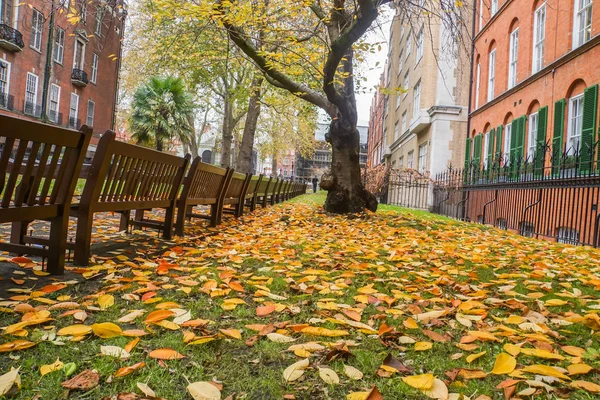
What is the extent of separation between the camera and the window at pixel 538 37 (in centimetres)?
1394

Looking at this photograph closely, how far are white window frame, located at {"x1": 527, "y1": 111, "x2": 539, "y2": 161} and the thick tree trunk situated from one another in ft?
→ 24.9

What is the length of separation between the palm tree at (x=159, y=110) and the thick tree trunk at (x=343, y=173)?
66.5 feet

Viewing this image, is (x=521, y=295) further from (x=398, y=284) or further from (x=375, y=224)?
(x=375, y=224)

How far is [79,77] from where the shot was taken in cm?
2869

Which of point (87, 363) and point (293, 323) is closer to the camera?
point (87, 363)

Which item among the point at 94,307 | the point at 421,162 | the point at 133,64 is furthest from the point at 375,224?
the point at 133,64

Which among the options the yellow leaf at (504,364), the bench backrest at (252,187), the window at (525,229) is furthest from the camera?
the bench backrest at (252,187)

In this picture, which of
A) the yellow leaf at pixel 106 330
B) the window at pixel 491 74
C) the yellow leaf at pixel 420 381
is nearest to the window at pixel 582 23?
the window at pixel 491 74

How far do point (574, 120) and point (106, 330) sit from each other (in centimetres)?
1335

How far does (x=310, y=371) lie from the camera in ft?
5.71

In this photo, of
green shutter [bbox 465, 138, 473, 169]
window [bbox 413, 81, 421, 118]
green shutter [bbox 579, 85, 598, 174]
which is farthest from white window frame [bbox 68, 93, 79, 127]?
Result: green shutter [bbox 579, 85, 598, 174]

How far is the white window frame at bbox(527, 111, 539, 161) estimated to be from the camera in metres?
14.1

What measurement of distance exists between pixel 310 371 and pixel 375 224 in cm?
651

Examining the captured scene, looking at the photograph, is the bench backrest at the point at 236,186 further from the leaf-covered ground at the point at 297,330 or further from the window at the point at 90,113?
the window at the point at 90,113
